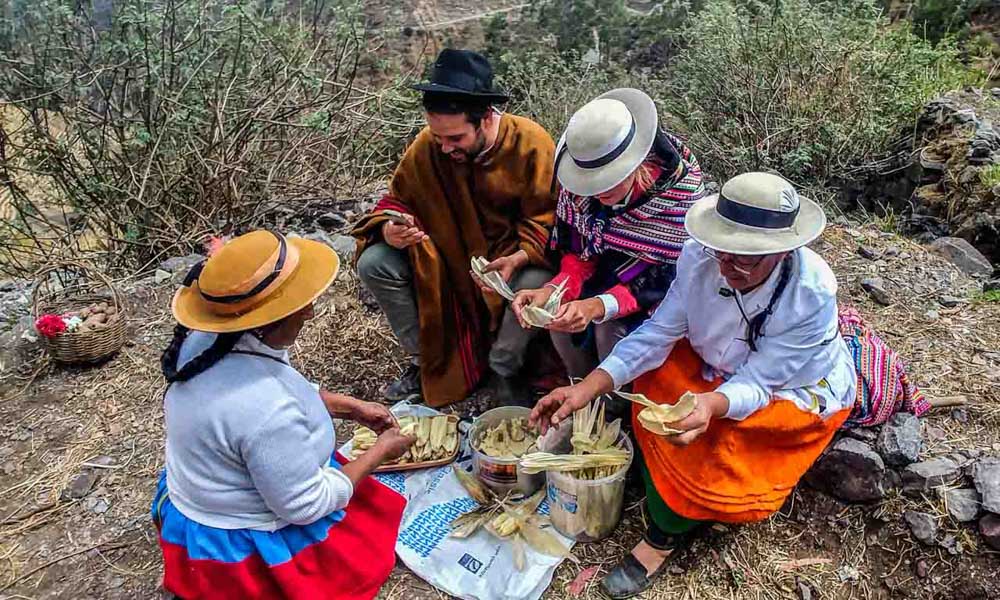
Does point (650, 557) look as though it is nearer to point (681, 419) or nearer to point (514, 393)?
point (681, 419)

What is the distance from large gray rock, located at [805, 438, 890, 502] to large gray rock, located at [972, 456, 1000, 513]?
0.92 feet

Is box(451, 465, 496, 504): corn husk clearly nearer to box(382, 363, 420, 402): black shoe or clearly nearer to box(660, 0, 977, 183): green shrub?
box(382, 363, 420, 402): black shoe

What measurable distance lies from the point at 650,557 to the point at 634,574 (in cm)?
8

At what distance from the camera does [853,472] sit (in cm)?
240

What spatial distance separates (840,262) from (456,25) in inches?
474

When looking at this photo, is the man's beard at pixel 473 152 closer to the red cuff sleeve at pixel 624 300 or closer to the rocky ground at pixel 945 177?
the red cuff sleeve at pixel 624 300

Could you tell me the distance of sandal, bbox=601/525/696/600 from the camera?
2.28 metres

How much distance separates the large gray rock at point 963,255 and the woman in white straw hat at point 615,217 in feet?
8.25

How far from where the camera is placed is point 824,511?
2.46 meters

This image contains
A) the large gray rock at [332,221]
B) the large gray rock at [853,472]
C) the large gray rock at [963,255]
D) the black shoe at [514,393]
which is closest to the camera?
the large gray rock at [853,472]

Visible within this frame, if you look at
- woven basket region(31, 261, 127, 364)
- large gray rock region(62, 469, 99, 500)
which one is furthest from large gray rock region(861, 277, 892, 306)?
woven basket region(31, 261, 127, 364)

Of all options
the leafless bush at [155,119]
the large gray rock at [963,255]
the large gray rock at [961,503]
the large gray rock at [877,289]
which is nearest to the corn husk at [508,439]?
the large gray rock at [961,503]

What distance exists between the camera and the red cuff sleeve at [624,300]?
254cm

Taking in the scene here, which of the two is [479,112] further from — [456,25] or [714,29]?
[456,25]
